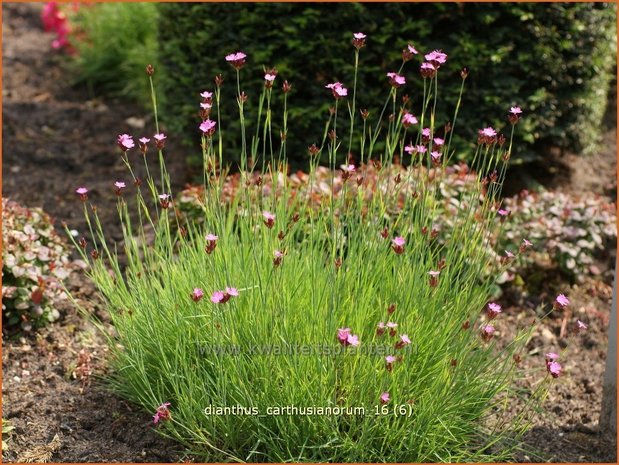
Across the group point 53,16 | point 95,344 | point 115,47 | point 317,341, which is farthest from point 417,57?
point 53,16

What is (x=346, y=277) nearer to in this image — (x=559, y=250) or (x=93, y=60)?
(x=559, y=250)

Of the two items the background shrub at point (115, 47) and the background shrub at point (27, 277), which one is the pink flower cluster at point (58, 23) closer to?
the background shrub at point (115, 47)

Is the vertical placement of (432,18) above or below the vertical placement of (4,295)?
above

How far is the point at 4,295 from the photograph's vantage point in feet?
13.2

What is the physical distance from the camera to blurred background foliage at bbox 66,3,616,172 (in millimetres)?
5562

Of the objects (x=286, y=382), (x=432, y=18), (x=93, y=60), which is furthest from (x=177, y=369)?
(x=93, y=60)

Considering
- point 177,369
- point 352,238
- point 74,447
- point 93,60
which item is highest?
point 352,238

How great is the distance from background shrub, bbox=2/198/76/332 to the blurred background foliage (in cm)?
154

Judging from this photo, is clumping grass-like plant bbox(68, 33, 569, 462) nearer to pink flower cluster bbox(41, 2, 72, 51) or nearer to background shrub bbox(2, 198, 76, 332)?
background shrub bbox(2, 198, 76, 332)

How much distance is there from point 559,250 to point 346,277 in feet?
7.39

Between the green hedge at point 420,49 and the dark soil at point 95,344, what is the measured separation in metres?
0.86

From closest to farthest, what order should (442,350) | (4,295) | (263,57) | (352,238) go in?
(442,350) < (352,238) < (4,295) < (263,57)

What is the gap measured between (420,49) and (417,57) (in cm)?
11

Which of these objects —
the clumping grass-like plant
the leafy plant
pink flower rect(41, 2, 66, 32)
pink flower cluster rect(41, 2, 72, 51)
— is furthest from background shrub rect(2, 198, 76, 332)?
pink flower rect(41, 2, 66, 32)
